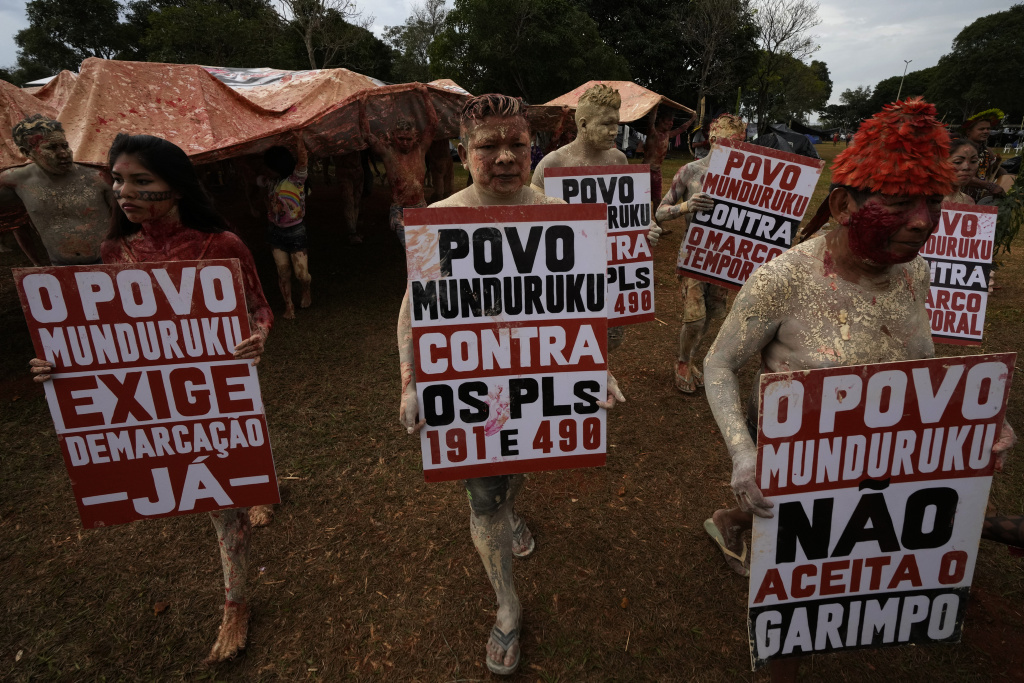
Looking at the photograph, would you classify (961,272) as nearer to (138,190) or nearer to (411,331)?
(411,331)

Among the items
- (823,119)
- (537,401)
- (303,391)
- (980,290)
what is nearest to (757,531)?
(537,401)

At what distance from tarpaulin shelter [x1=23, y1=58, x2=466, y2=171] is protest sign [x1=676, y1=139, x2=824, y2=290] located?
4635 millimetres

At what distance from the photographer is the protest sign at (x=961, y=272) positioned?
12.5 ft

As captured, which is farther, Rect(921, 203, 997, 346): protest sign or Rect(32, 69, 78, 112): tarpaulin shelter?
Rect(32, 69, 78, 112): tarpaulin shelter

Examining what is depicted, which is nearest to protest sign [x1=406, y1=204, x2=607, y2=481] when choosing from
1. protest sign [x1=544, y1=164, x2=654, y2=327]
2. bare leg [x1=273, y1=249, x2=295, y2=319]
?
protest sign [x1=544, y1=164, x2=654, y2=327]

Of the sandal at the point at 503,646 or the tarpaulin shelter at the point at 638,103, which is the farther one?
the tarpaulin shelter at the point at 638,103

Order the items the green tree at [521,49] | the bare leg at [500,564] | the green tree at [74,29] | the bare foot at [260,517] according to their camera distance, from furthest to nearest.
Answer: the green tree at [74,29], the green tree at [521,49], the bare foot at [260,517], the bare leg at [500,564]

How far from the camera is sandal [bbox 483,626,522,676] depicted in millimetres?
2447

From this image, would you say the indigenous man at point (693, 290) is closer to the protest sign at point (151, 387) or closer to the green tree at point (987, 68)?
the protest sign at point (151, 387)

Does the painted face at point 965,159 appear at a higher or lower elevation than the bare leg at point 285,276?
higher

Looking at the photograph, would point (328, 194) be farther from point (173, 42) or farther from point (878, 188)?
point (878, 188)

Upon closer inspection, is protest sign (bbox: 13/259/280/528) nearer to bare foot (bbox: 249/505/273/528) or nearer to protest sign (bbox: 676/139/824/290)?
bare foot (bbox: 249/505/273/528)

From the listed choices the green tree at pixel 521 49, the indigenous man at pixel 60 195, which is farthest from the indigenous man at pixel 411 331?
the green tree at pixel 521 49

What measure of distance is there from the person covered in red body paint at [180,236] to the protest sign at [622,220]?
218 centimetres
